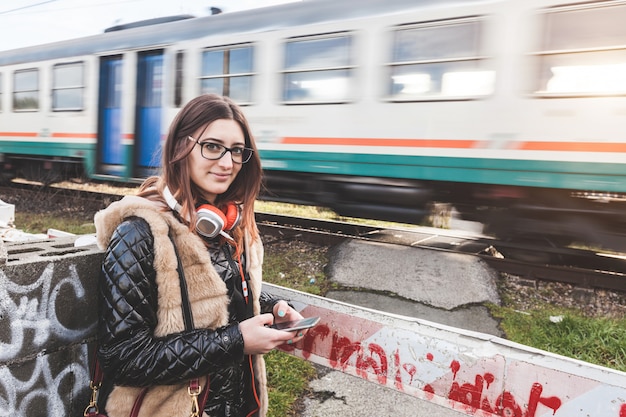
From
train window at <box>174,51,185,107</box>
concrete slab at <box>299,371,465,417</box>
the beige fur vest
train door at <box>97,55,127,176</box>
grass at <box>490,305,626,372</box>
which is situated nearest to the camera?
the beige fur vest

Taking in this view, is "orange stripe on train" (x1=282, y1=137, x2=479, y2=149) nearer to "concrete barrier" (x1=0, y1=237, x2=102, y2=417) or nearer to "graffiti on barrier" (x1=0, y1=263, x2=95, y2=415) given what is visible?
"concrete barrier" (x1=0, y1=237, x2=102, y2=417)

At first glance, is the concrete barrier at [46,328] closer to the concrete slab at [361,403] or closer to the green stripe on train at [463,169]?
the concrete slab at [361,403]

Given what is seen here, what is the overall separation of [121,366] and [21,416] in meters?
0.49

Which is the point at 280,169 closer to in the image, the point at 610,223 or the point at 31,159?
the point at 610,223

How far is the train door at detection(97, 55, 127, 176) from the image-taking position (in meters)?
9.45

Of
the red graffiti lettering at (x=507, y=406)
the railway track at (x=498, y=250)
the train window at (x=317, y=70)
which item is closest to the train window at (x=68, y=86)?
the railway track at (x=498, y=250)

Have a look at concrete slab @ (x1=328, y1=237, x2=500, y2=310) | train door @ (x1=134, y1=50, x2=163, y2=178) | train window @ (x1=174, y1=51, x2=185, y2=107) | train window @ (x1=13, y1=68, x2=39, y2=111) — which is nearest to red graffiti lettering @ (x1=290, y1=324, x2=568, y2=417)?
concrete slab @ (x1=328, y1=237, x2=500, y2=310)

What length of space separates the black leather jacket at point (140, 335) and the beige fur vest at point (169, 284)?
0.09 ft

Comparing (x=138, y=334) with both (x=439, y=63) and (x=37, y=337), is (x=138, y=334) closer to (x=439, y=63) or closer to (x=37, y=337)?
(x=37, y=337)

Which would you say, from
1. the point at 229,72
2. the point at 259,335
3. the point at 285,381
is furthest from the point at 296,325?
the point at 229,72

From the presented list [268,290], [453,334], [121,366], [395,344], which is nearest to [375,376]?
[395,344]

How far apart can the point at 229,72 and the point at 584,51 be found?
14.9ft

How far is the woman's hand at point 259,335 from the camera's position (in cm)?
159

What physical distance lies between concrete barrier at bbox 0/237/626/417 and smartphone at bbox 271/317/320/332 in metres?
0.20
